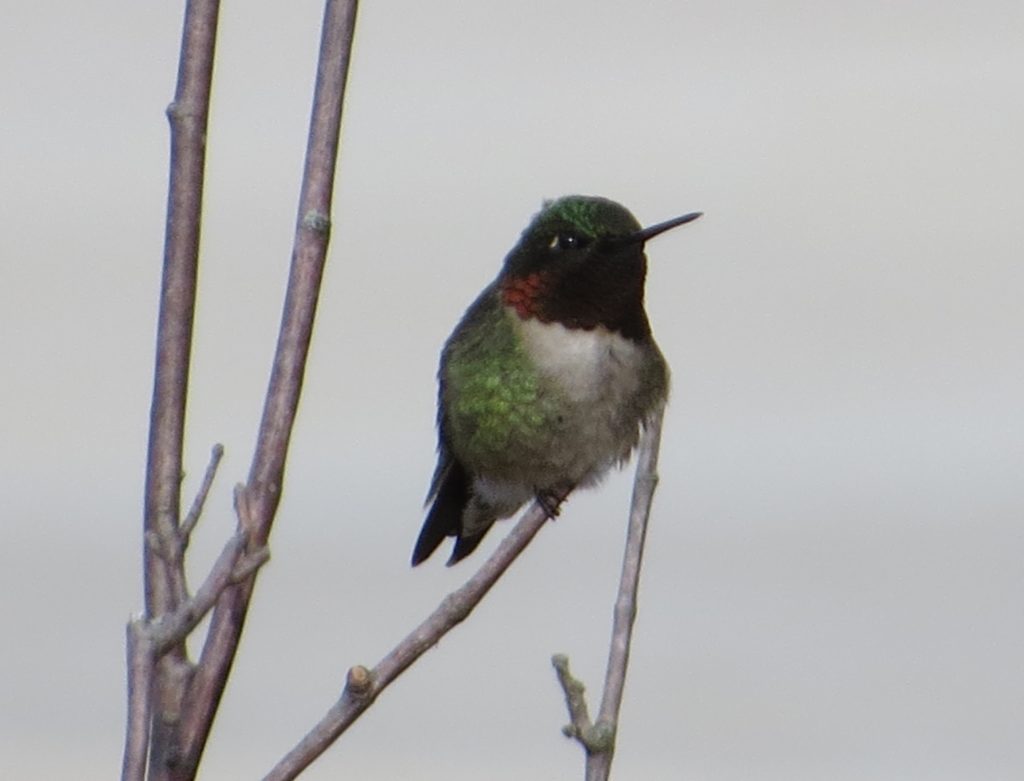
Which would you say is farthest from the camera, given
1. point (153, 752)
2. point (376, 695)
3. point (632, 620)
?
point (632, 620)

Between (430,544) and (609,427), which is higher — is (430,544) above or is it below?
below

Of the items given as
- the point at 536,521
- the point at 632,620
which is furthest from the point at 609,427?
the point at 632,620

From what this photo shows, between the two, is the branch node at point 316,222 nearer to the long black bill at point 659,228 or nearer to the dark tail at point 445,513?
the long black bill at point 659,228

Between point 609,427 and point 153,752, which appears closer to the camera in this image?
point 153,752

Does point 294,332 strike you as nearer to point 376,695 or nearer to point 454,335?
point 376,695

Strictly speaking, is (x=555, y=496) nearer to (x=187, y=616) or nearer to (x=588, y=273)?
(x=588, y=273)

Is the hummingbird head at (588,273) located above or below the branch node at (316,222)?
below

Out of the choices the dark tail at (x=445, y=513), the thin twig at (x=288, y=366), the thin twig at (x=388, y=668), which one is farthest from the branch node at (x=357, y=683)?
the dark tail at (x=445, y=513)

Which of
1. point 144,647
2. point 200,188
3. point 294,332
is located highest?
point 200,188
